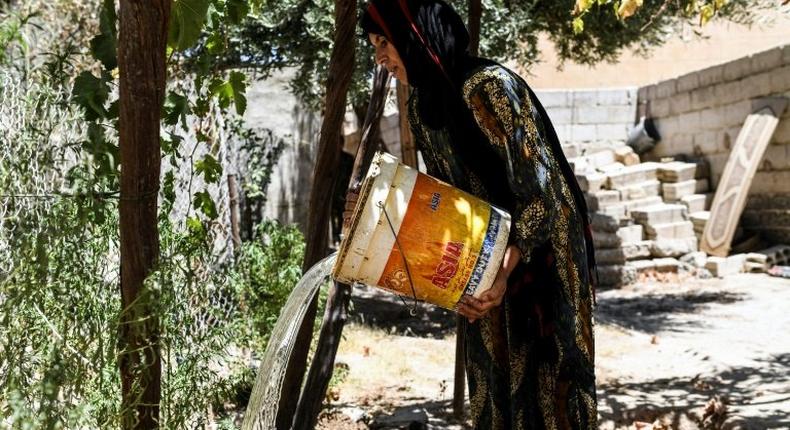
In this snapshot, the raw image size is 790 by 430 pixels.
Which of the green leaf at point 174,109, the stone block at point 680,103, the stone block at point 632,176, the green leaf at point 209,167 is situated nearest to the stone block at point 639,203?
the stone block at point 632,176

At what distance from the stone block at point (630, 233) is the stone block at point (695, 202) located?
2.35 feet

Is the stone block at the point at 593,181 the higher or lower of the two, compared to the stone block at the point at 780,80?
lower

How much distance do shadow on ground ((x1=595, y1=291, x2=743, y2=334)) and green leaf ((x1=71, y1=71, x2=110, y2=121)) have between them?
5.66 meters

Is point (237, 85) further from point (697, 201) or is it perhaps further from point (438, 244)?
point (697, 201)

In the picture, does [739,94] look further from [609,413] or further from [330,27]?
[609,413]

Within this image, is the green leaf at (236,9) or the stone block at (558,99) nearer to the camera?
the green leaf at (236,9)

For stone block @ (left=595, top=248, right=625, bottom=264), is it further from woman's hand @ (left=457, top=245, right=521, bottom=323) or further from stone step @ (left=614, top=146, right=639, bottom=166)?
woman's hand @ (left=457, top=245, right=521, bottom=323)

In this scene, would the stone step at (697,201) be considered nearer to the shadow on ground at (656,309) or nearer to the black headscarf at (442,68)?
the shadow on ground at (656,309)

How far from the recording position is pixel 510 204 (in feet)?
7.74

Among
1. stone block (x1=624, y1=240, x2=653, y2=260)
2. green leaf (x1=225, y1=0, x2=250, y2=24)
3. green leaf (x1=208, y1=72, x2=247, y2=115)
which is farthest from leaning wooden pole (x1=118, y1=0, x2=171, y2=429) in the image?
stone block (x1=624, y1=240, x2=653, y2=260)

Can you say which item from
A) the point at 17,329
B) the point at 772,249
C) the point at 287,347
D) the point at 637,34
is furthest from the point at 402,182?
the point at 772,249

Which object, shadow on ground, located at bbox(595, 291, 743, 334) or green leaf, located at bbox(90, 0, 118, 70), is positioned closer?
green leaf, located at bbox(90, 0, 118, 70)

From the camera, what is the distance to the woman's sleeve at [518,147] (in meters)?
2.27

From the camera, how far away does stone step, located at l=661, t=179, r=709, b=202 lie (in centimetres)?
1084
